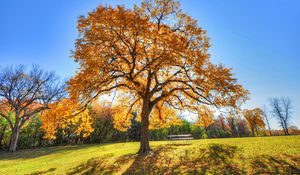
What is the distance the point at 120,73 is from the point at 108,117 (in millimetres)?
30025

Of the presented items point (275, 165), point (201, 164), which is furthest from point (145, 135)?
point (275, 165)

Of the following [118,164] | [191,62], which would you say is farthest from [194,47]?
[118,164]

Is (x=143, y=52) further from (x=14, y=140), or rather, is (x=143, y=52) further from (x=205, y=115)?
(x=14, y=140)

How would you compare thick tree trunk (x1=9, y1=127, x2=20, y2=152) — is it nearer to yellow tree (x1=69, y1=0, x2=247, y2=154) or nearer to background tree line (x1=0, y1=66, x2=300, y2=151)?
background tree line (x1=0, y1=66, x2=300, y2=151)

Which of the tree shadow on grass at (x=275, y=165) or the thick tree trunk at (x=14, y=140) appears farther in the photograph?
the thick tree trunk at (x=14, y=140)

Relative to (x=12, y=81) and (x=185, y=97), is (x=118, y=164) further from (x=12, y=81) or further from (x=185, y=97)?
(x=12, y=81)

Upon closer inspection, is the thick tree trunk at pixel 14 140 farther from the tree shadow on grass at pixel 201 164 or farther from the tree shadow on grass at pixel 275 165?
the tree shadow on grass at pixel 275 165

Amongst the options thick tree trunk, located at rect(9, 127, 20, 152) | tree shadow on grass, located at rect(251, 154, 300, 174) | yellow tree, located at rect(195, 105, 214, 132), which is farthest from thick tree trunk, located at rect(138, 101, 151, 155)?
thick tree trunk, located at rect(9, 127, 20, 152)

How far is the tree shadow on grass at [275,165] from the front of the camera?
252 inches

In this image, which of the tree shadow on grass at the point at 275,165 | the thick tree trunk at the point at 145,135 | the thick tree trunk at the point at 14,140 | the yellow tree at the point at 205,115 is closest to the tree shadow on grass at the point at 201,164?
the tree shadow on grass at the point at 275,165

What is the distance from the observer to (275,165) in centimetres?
691

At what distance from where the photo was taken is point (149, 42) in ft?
32.5

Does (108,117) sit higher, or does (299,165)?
(108,117)

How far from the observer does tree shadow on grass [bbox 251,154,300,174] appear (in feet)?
21.0
